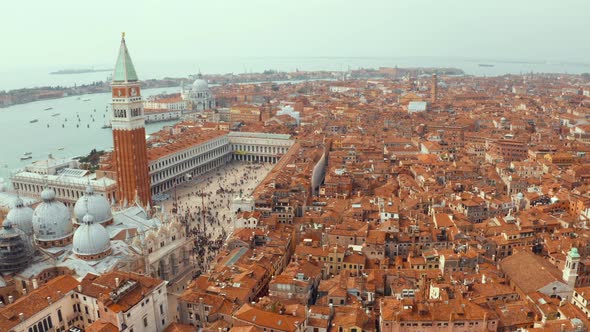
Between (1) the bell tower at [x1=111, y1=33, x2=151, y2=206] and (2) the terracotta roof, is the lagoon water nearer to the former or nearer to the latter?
(1) the bell tower at [x1=111, y1=33, x2=151, y2=206]

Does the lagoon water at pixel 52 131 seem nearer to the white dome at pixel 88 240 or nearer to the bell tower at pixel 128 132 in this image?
the bell tower at pixel 128 132

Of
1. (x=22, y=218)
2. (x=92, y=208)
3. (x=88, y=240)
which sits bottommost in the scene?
(x=88, y=240)

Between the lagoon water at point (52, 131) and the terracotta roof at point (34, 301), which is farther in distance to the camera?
the lagoon water at point (52, 131)

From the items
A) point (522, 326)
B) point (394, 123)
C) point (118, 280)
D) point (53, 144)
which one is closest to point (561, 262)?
point (522, 326)

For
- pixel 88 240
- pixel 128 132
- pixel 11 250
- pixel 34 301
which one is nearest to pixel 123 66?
pixel 128 132

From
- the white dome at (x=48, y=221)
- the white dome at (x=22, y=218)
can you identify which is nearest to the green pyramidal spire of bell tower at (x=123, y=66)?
the white dome at (x=48, y=221)

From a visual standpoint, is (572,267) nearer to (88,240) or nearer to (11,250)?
(88,240)
